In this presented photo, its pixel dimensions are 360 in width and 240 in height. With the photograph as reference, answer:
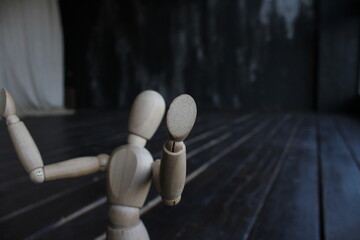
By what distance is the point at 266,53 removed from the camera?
3416 mm

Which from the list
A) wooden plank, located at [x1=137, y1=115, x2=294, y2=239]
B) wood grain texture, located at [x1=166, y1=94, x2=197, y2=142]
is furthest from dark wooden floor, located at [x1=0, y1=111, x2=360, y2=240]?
wood grain texture, located at [x1=166, y1=94, x2=197, y2=142]

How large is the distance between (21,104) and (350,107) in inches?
126

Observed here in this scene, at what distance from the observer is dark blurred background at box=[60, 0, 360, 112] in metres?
3.21

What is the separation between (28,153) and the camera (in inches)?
12.0

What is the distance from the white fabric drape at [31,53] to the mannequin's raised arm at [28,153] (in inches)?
129

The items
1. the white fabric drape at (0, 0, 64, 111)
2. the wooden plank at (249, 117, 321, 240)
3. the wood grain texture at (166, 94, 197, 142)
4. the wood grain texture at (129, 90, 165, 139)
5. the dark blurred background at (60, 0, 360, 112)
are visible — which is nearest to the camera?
the wood grain texture at (166, 94, 197, 142)

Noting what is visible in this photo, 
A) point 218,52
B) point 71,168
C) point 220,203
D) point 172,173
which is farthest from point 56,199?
point 218,52

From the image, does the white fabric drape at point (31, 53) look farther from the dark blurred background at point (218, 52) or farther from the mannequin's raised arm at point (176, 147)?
the mannequin's raised arm at point (176, 147)

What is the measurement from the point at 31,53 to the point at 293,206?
348 cm

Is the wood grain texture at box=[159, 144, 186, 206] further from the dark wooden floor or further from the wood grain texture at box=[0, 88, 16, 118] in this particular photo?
the dark wooden floor

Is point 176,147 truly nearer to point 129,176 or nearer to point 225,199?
point 129,176

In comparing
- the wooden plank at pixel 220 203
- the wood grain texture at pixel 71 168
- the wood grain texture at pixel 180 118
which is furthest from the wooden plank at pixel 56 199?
the wood grain texture at pixel 180 118

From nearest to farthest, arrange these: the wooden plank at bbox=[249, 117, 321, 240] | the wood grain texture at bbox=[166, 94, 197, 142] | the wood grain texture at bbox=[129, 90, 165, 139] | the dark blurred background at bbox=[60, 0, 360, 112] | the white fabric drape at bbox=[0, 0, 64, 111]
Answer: the wood grain texture at bbox=[166, 94, 197, 142]
the wood grain texture at bbox=[129, 90, 165, 139]
the wooden plank at bbox=[249, 117, 321, 240]
the dark blurred background at bbox=[60, 0, 360, 112]
the white fabric drape at bbox=[0, 0, 64, 111]

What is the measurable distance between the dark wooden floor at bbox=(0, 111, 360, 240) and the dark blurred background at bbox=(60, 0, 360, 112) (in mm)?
1975
